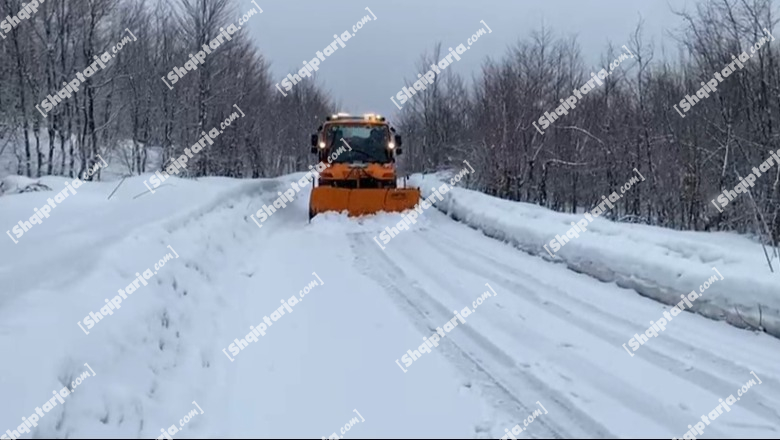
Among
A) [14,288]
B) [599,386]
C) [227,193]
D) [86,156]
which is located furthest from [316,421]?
[86,156]

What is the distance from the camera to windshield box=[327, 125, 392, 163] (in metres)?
15.3

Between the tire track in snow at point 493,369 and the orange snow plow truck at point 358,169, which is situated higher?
the orange snow plow truck at point 358,169

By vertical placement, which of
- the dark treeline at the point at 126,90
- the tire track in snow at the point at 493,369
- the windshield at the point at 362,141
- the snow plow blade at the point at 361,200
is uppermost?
the dark treeline at the point at 126,90

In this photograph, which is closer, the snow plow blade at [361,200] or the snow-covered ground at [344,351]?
the snow-covered ground at [344,351]

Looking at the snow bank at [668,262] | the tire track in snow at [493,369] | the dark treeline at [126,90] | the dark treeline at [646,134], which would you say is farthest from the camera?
the dark treeline at [126,90]

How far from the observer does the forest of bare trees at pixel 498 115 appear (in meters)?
12.4

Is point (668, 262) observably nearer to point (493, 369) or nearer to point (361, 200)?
point (493, 369)

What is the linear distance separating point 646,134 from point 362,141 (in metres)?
8.54

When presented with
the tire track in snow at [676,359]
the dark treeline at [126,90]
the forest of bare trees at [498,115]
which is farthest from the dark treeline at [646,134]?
the dark treeline at [126,90]

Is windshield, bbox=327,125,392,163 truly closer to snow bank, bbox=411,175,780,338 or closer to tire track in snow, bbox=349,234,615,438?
snow bank, bbox=411,175,780,338

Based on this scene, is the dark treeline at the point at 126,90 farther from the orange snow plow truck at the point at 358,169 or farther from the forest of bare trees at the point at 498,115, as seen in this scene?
the orange snow plow truck at the point at 358,169

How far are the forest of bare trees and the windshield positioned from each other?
212 inches

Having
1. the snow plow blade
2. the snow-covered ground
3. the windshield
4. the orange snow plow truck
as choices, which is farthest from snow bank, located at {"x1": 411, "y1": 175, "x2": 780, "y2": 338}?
the windshield

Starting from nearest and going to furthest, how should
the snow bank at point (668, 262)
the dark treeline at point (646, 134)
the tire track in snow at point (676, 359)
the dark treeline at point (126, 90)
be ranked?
the tire track in snow at point (676, 359), the snow bank at point (668, 262), the dark treeline at point (646, 134), the dark treeline at point (126, 90)
